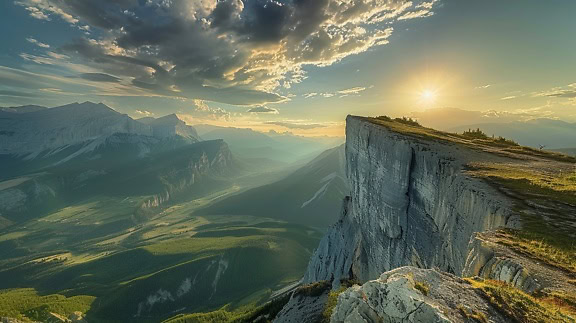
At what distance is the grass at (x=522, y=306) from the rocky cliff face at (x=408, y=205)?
10.5 m

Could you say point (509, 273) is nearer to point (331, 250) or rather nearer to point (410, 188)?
point (410, 188)

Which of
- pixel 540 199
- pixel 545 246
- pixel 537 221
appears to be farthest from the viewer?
pixel 540 199

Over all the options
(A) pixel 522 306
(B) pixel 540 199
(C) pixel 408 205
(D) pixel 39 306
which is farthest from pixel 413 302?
(D) pixel 39 306

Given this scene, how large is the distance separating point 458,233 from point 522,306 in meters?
18.5

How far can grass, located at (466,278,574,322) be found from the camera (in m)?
10.9

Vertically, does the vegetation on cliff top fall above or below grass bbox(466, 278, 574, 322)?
above

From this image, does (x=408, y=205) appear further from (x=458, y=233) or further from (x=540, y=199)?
(x=540, y=199)

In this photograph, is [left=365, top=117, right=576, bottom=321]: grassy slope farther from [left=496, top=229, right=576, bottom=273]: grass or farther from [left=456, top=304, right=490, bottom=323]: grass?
[left=456, top=304, right=490, bottom=323]: grass

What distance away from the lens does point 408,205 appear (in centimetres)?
4562

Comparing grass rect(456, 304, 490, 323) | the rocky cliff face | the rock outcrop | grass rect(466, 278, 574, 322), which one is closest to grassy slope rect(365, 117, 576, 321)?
grass rect(466, 278, 574, 322)

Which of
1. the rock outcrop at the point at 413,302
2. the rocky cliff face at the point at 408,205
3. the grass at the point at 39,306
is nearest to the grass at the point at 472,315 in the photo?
the rock outcrop at the point at 413,302

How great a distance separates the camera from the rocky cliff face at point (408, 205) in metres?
26.7

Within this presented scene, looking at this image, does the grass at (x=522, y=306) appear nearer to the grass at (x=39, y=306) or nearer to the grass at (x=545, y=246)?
the grass at (x=545, y=246)

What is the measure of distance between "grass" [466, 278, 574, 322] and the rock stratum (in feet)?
0.14
